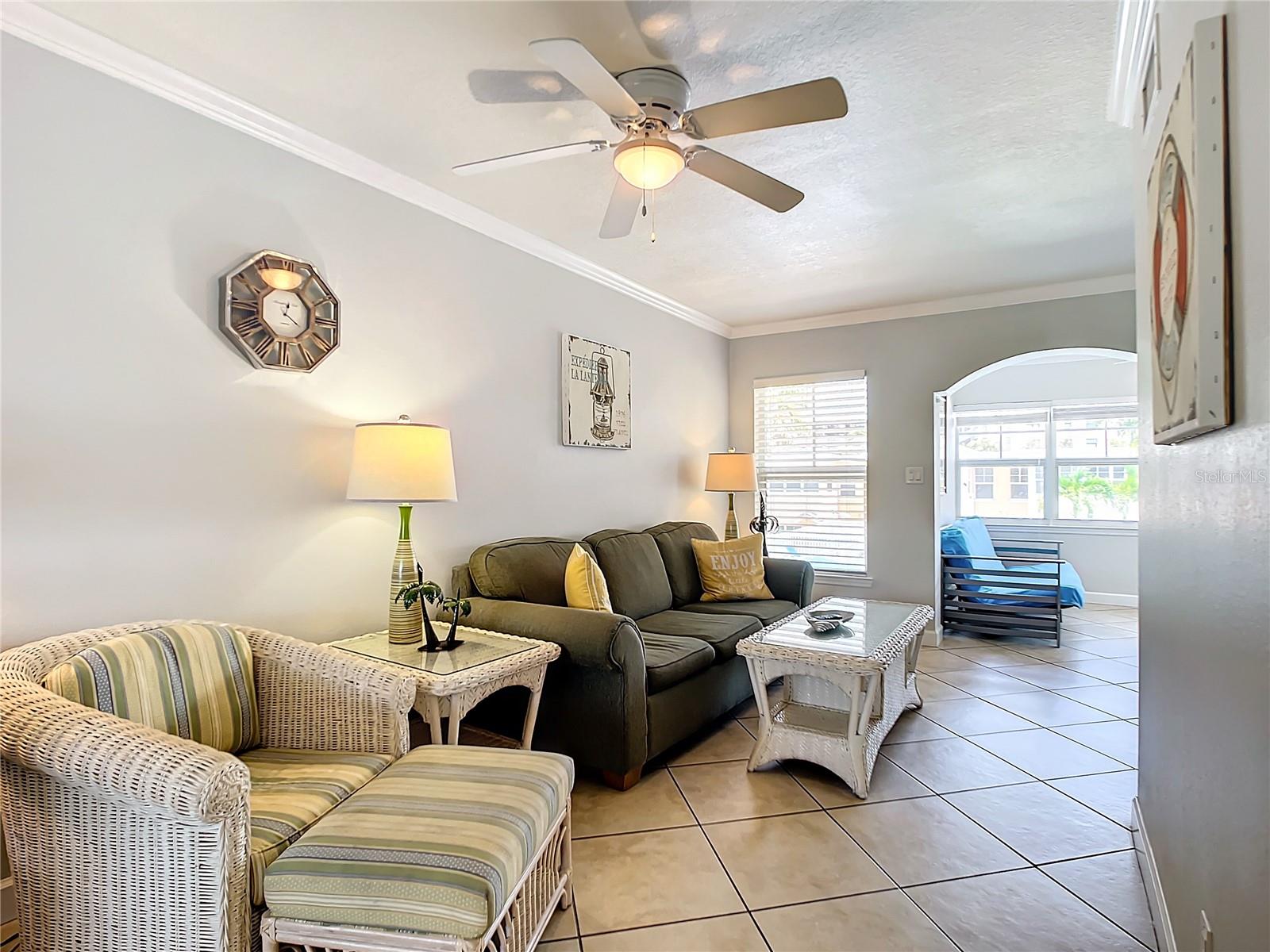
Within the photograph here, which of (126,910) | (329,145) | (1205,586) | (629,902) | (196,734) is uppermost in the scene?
(329,145)

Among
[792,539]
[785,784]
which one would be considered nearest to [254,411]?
[785,784]

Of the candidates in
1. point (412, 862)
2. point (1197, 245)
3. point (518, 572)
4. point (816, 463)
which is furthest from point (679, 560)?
point (1197, 245)

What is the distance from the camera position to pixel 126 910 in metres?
1.43

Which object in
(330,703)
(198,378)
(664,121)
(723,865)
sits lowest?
(723,865)

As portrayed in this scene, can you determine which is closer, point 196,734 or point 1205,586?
point 1205,586

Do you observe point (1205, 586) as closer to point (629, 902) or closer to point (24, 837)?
point (629, 902)

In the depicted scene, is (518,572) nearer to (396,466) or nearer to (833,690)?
(396,466)

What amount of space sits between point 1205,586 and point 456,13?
2.22 meters

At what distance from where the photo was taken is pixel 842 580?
537cm

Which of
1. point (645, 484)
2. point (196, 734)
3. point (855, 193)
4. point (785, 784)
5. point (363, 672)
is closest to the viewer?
point (196, 734)

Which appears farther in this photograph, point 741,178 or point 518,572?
point 518,572

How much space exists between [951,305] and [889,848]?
3.91 metres

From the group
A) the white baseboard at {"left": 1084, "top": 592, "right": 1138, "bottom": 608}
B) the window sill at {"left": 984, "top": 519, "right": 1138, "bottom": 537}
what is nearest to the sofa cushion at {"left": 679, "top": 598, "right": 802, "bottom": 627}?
the window sill at {"left": 984, "top": 519, "right": 1138, "bottom": 537}

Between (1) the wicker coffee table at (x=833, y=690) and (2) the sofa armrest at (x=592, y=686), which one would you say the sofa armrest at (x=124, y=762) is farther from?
→ (1) the wicker coffee table at (x=833, y=690)
